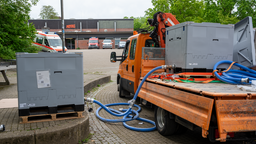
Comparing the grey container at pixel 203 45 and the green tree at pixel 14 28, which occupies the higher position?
the green tree at pixel 14 28

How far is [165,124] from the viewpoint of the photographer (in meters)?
4.31

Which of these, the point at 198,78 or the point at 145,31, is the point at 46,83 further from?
the point at 145,31

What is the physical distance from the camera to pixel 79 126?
4.02 meters

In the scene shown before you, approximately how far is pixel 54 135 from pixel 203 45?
359 centimetres

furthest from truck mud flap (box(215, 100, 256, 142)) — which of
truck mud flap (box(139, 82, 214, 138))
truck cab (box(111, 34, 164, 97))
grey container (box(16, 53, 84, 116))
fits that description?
truck cab (box(111, 34, 164, 97))

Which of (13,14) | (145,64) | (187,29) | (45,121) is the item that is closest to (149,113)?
(145,64)

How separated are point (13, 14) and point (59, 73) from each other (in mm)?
9340

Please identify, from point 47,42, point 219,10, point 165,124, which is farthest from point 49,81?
point 219,10

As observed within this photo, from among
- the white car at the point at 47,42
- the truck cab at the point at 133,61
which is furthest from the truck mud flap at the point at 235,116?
the white car at the point at 47,42

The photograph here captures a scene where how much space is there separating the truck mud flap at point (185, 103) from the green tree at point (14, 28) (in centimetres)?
969

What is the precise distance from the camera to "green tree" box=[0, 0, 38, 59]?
1119cm

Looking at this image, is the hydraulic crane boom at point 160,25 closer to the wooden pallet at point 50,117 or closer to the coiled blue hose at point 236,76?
the coiled blue hose at point 236,76

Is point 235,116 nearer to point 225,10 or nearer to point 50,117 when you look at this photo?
point 50,117

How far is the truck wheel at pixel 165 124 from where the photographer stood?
4.28 meters
